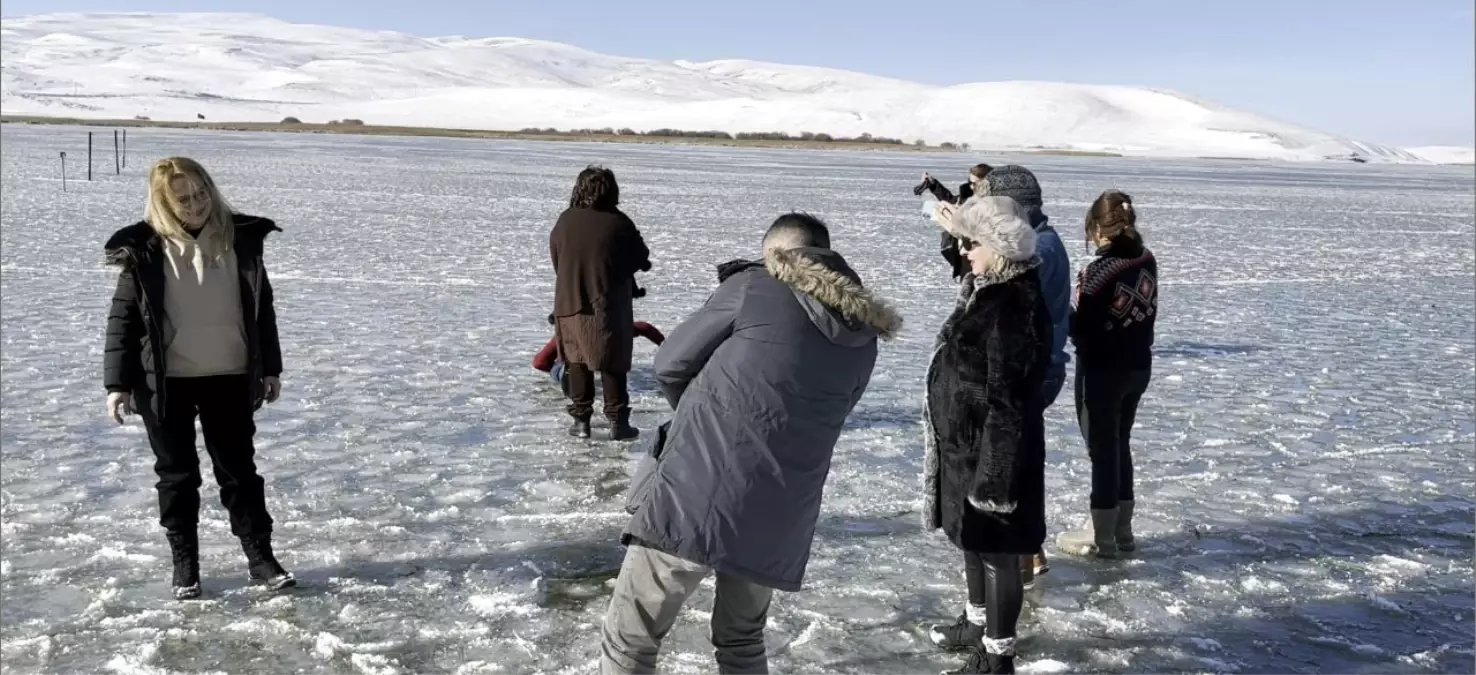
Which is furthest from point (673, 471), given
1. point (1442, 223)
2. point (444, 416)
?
point (1442, 223)

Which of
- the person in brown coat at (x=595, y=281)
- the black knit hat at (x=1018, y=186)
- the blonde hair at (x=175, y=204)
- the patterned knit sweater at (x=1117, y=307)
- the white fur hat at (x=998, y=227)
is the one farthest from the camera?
the person in brown coat at (x=595, y=281)

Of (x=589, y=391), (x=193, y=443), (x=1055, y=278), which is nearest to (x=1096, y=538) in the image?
(x=1055, y=278)

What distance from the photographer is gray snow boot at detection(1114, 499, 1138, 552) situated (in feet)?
17.1

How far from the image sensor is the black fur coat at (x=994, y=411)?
3506mm

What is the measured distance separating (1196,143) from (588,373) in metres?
147

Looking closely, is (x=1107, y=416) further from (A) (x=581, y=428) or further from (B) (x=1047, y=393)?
(A) (x=581, y=428)

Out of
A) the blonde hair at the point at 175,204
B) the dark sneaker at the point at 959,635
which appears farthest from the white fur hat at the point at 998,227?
the blonde hair at the point at 175,204

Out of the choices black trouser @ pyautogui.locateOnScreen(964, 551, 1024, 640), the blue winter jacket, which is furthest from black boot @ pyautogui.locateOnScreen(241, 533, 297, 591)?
the blue winter jacket

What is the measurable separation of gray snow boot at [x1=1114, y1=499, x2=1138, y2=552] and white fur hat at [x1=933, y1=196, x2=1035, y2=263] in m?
2.07

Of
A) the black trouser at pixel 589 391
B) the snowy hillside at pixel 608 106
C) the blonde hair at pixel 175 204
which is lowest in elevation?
the black trouser at pixel 589 391

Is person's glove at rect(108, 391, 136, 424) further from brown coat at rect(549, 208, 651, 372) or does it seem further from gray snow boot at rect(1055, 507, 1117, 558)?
gray snow boot at rect(1055, 507, 1117, 558)

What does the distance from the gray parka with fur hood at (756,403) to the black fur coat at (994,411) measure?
0.55 meters

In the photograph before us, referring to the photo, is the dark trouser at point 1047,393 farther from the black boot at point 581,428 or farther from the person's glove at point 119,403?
the person's glove at point 119,403

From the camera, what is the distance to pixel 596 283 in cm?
642
